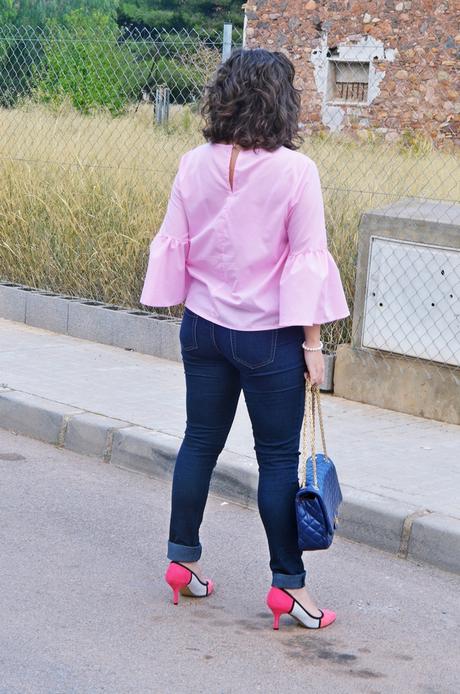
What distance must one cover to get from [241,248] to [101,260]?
18.0 feet

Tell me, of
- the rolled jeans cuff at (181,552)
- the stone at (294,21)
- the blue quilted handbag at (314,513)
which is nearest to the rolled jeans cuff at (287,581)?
the blue quilted handbag at (314,513)

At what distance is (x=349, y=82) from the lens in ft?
73.7

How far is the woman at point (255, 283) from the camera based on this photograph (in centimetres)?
397

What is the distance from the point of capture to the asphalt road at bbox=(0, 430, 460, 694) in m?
3.86

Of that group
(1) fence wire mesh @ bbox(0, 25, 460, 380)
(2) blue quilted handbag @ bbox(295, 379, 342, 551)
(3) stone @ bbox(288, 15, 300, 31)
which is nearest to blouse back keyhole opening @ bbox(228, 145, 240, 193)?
(2) blue quilted handbag @ bbox(295, 379, 342, 551)

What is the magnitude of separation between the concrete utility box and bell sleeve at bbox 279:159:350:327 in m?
2.90

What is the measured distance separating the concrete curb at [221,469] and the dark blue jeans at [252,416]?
99 cm

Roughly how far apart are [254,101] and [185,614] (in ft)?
5.88

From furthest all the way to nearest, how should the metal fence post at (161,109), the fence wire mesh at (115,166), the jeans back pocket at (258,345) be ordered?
the metal fence post at (161,109) < the fence wire mesh at (115,166) < the jeans back pocket at (258,345)

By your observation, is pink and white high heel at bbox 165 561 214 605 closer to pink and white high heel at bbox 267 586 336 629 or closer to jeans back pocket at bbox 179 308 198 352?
pink and white high heel at bbox 267 586 336 629

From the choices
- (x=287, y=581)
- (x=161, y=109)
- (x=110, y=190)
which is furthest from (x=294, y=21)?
(x=287, y=581)

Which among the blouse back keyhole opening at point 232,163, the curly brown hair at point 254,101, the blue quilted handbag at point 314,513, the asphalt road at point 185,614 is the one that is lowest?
the asphalt road at point 185,614

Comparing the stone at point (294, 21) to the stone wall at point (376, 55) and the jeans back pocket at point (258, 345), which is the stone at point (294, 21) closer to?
the stone wall at point (376, 55)

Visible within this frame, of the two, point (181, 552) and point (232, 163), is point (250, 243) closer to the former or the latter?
point (232, 163)
